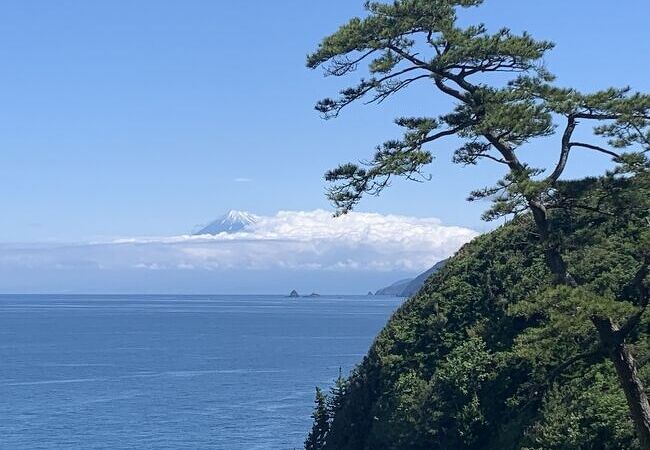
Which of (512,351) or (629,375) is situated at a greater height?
(629,375)

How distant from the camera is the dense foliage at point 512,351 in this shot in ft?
54.2

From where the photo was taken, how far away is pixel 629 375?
16.4 meters

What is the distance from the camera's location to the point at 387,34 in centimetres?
1627

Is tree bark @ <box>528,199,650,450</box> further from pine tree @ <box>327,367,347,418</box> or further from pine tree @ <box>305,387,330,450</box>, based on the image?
pine tree @ <box>327,367,347,418</box>

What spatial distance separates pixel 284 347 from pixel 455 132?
5776 inches

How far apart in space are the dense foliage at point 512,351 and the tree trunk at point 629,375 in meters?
0.41

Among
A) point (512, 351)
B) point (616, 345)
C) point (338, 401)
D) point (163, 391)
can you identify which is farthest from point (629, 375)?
point (163, 391)

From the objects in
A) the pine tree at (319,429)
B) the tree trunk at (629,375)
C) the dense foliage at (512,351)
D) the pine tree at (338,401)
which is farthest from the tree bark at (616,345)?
the pine tree at (338,401)

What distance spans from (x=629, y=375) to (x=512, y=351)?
1274 inches

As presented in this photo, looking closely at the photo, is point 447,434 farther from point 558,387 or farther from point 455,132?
point 455,132

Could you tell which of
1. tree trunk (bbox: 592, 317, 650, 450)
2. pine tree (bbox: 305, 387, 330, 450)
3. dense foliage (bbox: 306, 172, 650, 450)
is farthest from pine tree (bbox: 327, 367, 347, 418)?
tree trunk (bbox: 592, 317, 650, 450)

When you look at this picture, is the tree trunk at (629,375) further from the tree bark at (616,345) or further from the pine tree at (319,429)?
the pine tree at (319,429)

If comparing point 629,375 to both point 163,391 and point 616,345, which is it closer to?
point 616,345

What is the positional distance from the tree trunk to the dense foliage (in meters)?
0.41
